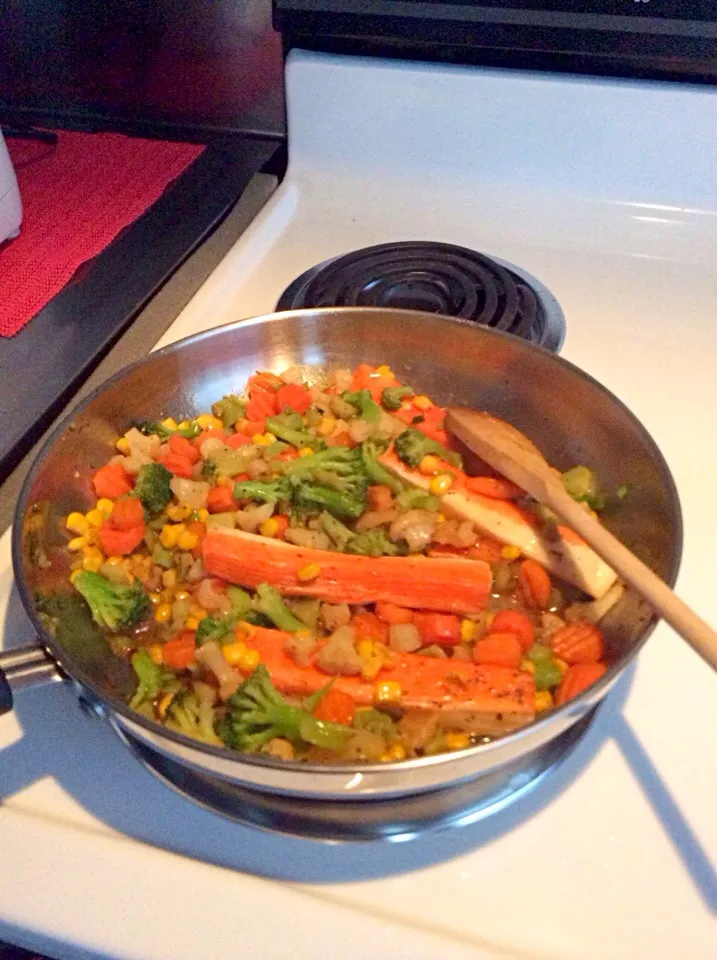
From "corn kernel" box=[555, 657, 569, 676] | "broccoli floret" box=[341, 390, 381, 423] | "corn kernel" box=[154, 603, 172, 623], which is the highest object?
"broccoli floret" box=[341, 390, 381, 423]

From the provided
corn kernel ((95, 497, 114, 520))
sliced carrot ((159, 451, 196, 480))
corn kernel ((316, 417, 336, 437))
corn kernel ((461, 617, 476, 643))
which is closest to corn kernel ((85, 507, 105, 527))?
corn kernel ((95, 497, 114, 520))

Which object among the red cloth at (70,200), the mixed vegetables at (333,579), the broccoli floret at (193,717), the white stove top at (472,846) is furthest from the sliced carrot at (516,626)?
the red cloth at (70,200)

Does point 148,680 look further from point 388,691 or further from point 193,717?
point 388,691

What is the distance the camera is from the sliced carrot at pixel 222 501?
1071 mm

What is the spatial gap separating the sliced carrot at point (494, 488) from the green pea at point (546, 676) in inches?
10.4

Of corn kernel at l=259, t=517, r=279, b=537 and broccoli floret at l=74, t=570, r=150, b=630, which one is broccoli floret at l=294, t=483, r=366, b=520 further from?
broccoli floret at l=74, t=570, r=150, b=630

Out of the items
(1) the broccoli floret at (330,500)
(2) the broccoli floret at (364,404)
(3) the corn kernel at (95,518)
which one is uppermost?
(2) the broccoli floret at (364,404)

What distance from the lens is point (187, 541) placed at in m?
1.03

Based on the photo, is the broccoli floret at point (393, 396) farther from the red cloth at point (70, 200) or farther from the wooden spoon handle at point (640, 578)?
the red cloth at point (70, 200)

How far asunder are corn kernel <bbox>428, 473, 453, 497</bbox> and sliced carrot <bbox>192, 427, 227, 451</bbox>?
0.30 metres

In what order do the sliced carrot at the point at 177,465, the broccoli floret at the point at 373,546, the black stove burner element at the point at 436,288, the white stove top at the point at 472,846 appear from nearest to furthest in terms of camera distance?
the white stove top at the point at 472,846 < the broccoli floret at the point at 373,546 < the sliced carrot at the point at 177,465 < the black stove burner element at the point at 436,288

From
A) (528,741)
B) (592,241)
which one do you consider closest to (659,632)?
(528,741)

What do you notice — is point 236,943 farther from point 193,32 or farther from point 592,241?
point 193,32

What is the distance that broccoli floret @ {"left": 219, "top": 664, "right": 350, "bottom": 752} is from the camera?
30.9 inches
